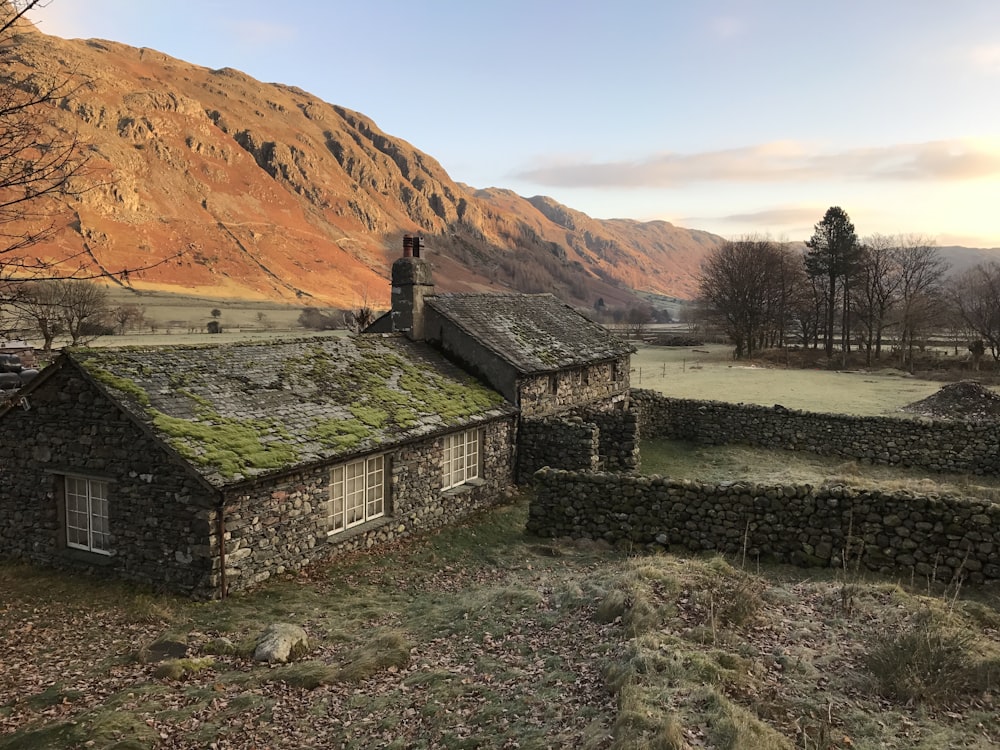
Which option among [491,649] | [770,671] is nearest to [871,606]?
[770,671]

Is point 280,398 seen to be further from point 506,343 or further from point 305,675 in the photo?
point 506,343

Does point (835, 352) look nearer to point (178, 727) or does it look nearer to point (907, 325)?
point (907, 325)

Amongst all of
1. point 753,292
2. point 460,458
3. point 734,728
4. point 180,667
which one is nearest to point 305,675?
point 180,667

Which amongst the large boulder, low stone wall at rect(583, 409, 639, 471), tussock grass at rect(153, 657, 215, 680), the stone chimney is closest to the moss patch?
the large boulder

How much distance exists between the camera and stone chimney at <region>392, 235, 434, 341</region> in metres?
21.0

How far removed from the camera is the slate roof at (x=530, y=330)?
20.9 m

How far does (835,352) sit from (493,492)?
6412 cm

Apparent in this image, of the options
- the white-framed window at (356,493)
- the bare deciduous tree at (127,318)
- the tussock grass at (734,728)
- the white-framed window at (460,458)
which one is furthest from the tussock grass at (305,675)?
the bare deciduous tree at (127,318)

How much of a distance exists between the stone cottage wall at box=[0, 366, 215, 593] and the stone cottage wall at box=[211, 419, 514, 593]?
0.62m

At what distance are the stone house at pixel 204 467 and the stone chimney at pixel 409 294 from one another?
5.72m

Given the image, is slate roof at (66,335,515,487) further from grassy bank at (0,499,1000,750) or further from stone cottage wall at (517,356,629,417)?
grassy bank at (0,499,1000,750)

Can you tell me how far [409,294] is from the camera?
21125mm

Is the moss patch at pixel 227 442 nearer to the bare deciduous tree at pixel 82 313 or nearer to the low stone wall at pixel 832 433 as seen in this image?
the bare deciduous tree at pixel 82 313

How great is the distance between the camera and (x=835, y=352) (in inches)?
2744
